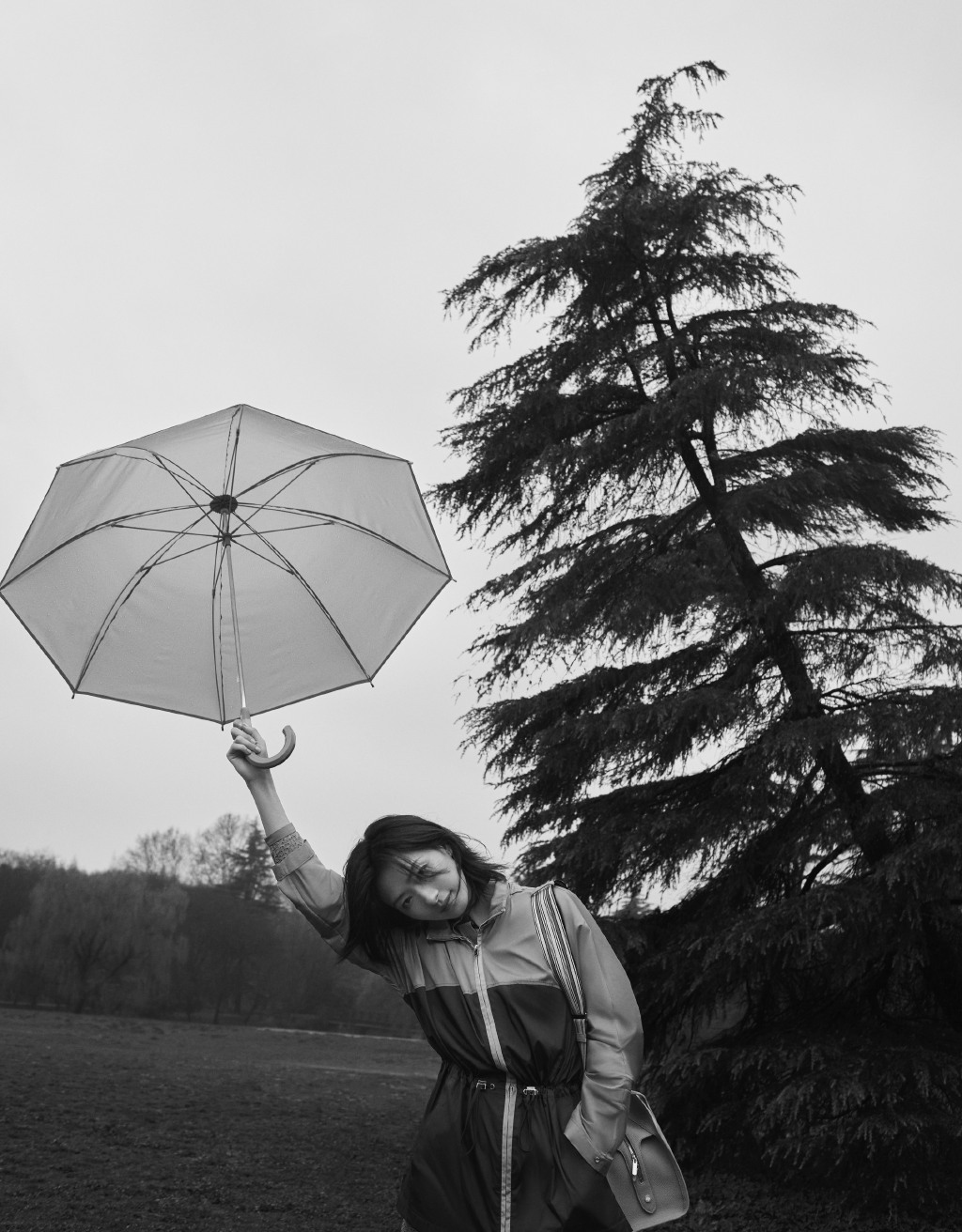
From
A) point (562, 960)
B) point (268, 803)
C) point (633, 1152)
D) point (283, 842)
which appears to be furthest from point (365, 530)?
point (633, 1152)

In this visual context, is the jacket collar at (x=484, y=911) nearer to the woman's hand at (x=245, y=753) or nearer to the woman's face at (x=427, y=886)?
the woman's face at (x=427, y=886)

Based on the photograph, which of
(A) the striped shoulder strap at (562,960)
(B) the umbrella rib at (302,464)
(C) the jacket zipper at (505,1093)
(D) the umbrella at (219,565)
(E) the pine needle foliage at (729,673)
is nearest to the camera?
(C) the jacket zipper at (505,1093)

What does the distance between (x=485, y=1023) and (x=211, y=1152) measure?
868 cm

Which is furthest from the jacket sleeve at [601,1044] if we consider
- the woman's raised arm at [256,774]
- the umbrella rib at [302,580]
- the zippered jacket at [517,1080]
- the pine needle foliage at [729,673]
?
the pine needle foliage at [729,673]

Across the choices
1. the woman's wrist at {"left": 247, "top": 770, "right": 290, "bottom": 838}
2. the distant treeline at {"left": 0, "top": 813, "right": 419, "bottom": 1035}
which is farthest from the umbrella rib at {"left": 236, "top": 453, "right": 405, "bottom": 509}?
the distant treeline at {"left": 0, "top": 813, "right": 419, "bottom": 1035}

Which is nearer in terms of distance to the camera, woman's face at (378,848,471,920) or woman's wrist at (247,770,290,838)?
woman's face at (378,848,471,920)

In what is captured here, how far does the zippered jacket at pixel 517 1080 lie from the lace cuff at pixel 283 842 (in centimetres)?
36

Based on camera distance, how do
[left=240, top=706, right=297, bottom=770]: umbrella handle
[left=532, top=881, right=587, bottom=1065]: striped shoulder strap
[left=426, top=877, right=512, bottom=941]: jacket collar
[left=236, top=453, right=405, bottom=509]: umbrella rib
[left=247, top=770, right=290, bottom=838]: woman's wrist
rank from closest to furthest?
[left=532, top=881, right=587, bottom=1065]: striped shoulder strap, [left=426, top=877, right=512, bottom=941]: jacket collar, [left=247, top=770, right=290, bottom=838]: woman's wrist, [left=240, top=706, right=297, bottom=770]: umbrella handle, [left=236, top=453, right=405, bottom=509]: umbrella rib

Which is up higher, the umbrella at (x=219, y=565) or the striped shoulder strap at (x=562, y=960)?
the umbrella at (x=219, y=565)

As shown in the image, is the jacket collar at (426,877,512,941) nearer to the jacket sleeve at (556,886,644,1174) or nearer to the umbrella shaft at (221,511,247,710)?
the jacket sleeve at (556,886,644,1174)

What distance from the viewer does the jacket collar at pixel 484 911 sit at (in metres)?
2.22

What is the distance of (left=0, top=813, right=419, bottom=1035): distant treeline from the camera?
39531 millimetres

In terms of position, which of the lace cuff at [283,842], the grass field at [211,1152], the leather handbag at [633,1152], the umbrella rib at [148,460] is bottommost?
the grass field at [211,1152]

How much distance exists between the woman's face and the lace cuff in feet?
0.75
